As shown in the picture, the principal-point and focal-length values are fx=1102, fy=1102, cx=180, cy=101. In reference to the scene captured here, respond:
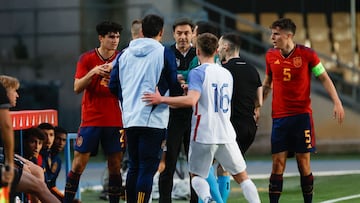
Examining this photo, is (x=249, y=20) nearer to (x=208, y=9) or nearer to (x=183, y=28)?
(x=208, y=9)

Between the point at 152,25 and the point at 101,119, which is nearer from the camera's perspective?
the point at 152,25

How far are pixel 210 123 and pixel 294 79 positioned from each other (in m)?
1.78

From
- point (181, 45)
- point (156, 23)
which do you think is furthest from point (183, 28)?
point (156, 23)

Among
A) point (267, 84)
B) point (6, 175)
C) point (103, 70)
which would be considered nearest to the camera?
point (6, 175)

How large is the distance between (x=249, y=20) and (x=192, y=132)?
53.9ft

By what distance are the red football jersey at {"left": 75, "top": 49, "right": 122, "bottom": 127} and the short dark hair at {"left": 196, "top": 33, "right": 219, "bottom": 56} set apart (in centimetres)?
133

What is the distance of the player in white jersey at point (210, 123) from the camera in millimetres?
10977

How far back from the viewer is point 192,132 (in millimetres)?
11070

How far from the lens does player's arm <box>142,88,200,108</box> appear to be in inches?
422

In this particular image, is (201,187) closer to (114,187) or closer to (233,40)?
(114,187)

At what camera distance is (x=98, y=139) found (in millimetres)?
12070

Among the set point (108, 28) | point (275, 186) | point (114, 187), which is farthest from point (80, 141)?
point (275, 186)

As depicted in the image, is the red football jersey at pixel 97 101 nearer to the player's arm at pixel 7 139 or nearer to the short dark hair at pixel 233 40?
the short dark hair at pixel 233 40

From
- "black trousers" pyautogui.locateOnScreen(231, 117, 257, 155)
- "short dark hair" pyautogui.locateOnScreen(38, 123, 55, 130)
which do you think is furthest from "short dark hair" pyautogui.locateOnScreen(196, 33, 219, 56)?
"short dark hair" pyautogui.locateOnScreen(38, 123, 55, 130)
